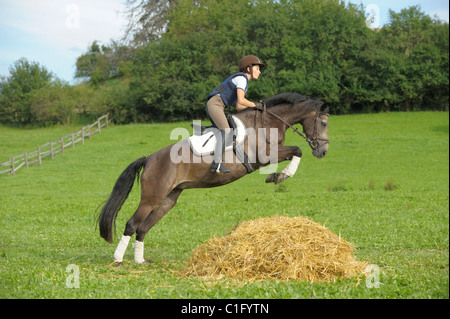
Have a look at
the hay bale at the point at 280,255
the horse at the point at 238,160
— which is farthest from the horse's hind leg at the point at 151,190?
the hay bale at the point at 280,255

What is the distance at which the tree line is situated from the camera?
45.3 metres

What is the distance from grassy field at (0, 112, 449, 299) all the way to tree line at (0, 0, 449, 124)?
4.26 metres

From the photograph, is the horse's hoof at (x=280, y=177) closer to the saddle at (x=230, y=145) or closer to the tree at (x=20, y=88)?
the saddle at (x=230, y=145)

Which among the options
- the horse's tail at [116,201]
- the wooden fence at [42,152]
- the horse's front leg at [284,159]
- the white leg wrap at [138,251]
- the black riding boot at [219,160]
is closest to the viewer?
the black riding boot at [219,160]

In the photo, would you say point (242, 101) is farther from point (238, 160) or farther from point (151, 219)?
point (151, 219)

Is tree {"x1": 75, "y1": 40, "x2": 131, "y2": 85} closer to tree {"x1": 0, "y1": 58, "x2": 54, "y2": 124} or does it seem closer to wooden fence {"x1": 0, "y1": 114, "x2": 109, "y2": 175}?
tree {"x1": 0, "y1": 58, "x2": 54, "y2": 124}

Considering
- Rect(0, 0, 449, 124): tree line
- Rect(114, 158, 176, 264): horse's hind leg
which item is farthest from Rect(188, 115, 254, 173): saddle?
Rect(0, 0, 449, 124): tree line

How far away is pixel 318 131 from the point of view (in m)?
8.38

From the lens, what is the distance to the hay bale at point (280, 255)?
22.9ft

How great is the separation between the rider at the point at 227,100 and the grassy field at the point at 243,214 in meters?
2.04

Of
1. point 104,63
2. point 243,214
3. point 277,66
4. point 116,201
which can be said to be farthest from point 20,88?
point 116,201

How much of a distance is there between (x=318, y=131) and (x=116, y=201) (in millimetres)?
3983

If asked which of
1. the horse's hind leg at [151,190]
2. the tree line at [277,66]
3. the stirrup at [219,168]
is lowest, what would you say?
the horse's hind leg at [151,190]
